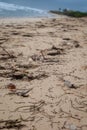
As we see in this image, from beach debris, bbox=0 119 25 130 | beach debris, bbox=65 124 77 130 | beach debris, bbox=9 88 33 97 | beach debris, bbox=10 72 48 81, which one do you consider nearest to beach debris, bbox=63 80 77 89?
beach debris, bbox=10 72 48 81

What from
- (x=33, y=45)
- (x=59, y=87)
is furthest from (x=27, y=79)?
(x=33, y=45)

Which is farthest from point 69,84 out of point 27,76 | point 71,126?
point 71,126

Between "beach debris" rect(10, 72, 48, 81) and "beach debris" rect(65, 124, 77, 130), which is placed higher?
"beach debris" rect(10, 72, 48, 81)

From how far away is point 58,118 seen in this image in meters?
2.56

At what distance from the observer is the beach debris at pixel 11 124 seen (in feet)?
7.73

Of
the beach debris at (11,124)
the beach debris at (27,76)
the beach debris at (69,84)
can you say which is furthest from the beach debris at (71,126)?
the beach debris at (27,76)

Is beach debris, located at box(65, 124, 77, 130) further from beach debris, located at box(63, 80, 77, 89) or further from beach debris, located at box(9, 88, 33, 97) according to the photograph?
beach debris, located at box(63, 80, 77, 89)

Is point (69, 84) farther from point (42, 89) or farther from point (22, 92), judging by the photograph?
Answer: point (22, 92)

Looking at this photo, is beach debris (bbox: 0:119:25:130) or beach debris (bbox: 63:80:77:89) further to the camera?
beach debris (bbox: 63:80:77:89)

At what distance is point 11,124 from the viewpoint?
2.40 m

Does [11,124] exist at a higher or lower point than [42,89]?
lower

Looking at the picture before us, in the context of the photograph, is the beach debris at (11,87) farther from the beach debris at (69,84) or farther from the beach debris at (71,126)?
the beach debris at (71,126)

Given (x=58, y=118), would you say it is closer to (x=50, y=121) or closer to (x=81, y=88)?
(x=50, y=121)

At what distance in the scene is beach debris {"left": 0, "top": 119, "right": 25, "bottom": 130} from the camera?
2.36 m
